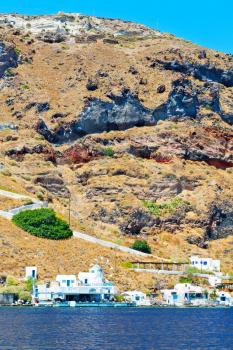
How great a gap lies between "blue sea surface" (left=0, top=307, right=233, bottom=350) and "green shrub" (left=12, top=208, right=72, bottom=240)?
23477 millimetres

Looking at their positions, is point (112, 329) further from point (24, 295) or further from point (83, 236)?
point (83, 236)

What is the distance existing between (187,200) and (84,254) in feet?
132

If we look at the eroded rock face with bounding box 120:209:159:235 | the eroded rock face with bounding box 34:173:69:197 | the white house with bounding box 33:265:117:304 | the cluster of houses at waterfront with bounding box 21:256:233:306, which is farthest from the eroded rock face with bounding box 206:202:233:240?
the white house with bounding box 33:265:117:304

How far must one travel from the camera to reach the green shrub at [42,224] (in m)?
159

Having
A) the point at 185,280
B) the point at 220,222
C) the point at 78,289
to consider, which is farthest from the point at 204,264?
the point at 78,289

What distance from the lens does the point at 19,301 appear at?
142m

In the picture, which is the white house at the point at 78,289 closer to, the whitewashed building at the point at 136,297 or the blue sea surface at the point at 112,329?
the whitewashed building at the point at 136,297

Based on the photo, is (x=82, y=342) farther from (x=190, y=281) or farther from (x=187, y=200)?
(x=187, y=200)

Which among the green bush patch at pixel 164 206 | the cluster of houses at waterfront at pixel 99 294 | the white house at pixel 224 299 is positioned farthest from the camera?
the green bush patch at pixel 164 206

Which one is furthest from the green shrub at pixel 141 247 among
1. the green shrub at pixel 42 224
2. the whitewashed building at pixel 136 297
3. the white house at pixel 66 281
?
the white house at pixel 66 281

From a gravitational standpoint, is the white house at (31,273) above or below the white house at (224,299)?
above

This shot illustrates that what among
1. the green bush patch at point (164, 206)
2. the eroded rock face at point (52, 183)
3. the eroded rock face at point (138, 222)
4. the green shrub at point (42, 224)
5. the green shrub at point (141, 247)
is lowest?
the green shrub at point (141, 247)

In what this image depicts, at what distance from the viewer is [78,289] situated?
5733 inches

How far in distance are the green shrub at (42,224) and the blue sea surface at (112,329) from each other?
23477 millimetres
